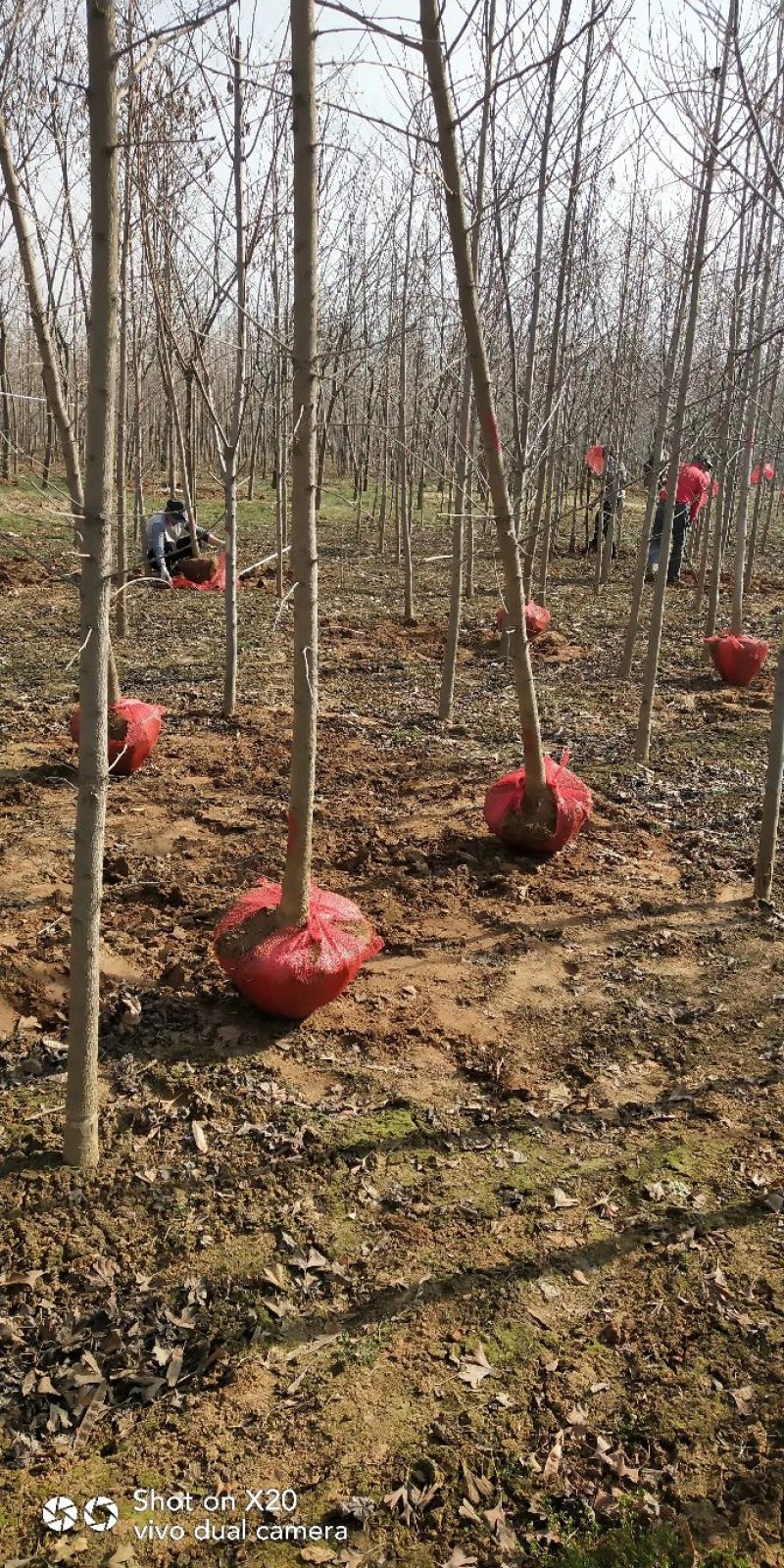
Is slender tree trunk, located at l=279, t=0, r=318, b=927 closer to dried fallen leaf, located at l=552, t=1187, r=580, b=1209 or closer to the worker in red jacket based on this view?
dried fallen leaf, located at l=552, t=1187, r=580, b=1209

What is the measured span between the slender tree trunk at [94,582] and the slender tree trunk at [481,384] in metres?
1.96

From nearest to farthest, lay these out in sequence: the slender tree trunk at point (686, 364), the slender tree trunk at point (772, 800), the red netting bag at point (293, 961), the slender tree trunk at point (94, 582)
→ the slender tree trunk at point (94, 582) < the red netting bag at point (293, 961) < the slender tree trunk at point (772, 800) < the slender tree trunk at point (686, 364)

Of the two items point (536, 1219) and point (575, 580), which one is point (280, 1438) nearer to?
point (536, 1219)

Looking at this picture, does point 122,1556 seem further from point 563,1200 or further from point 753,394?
point 753,394

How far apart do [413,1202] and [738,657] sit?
6.80 metres

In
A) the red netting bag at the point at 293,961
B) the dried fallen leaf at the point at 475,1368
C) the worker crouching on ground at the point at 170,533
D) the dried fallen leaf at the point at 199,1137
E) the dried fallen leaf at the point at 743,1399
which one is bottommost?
the dried fallen leaf at the point at 475,1368

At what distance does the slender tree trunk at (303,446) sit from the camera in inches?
104


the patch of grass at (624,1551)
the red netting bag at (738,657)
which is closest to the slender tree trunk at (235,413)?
the red netting bag at (738,657)

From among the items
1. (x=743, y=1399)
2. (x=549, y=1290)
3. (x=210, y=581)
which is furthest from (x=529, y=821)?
(x=210, y=581)

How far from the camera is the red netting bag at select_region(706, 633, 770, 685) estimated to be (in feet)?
27.5

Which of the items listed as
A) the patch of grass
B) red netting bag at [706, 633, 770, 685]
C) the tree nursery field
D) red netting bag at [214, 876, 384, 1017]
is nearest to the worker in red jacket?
red netting bag at [706, 633, 770, 685]

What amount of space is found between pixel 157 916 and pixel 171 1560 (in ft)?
8.45

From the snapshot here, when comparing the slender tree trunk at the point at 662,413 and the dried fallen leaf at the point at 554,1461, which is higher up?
the slender tree trunk at the point at 662,413

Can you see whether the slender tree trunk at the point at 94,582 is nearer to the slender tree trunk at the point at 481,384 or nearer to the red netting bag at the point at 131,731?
the slender tree trunk at the point at 481,384
